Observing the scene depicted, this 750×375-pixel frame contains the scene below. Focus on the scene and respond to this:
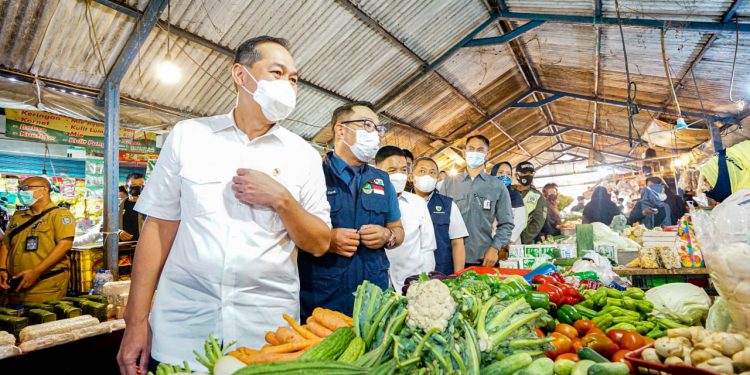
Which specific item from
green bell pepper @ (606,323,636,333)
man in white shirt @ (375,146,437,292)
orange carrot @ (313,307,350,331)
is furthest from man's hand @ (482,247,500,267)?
orange carrot @ (313,307,350,331)

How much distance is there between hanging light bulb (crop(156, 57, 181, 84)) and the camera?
5.30 meters

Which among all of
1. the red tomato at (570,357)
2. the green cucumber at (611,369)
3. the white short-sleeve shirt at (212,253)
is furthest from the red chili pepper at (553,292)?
the white short-sleeve shirt at (212,253)

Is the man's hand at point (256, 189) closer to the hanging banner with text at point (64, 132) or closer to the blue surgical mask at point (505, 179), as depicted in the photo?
the blue surgical mask at point (505, 179)

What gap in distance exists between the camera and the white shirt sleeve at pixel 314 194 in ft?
6.72

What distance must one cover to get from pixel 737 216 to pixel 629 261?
4.13 meters

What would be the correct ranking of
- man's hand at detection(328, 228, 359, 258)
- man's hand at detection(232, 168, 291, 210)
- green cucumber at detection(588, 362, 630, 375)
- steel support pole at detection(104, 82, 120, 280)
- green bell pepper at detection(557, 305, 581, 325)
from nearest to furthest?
green cucumber at detection(588, 362, 630, 375)
man's hand at detection(232, 168, 291, 210)
green bell pepper at detection(557, 305, 581, 325)
man's hand at detection(328, 228, 359, 258)
steel support pole at detection(104, 82, 120, 280)

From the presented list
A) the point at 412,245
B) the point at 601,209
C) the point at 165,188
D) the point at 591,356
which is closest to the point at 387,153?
the point at 412,245

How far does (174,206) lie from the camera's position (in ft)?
6.18

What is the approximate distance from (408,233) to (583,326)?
2.04m

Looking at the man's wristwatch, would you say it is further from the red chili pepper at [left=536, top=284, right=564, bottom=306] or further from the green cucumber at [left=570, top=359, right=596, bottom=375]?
the green cucumber at [left=570, top=359, right=596, bottom=375]

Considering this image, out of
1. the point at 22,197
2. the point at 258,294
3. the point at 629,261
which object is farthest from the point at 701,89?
the point at 22,197

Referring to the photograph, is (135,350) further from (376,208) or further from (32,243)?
(32,243)

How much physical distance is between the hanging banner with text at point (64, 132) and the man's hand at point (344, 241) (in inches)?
237

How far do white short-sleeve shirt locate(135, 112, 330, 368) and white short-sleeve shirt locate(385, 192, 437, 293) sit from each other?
195 cm
